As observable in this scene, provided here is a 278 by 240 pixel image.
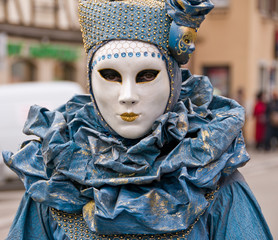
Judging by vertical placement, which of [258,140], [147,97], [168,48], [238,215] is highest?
[168,48]

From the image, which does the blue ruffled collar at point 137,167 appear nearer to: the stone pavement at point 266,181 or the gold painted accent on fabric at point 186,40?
the gold painted accent on fabric at point 186,40

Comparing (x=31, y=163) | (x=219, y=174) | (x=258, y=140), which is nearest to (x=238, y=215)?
(x=219, y=174)

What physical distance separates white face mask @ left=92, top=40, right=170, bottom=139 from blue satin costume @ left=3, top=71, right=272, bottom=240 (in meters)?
0.05

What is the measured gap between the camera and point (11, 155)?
210 cm

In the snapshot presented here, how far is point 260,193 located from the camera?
8.54 meters

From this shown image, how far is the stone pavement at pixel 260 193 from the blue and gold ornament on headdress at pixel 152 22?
4572 mm

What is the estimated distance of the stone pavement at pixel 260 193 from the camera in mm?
6937

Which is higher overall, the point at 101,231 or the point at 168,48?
the point at 168,48

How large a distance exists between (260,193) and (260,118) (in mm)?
6398

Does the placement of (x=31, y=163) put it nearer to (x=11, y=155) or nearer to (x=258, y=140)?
(x=11, y=155)

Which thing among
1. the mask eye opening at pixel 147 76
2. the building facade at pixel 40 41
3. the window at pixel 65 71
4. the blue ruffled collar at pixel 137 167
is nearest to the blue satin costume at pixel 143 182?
the blue ruffled collar at pixel 137 167

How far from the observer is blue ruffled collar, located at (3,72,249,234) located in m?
1.84

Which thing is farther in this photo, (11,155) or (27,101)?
(27,101)

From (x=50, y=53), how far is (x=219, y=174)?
63.5 feet
